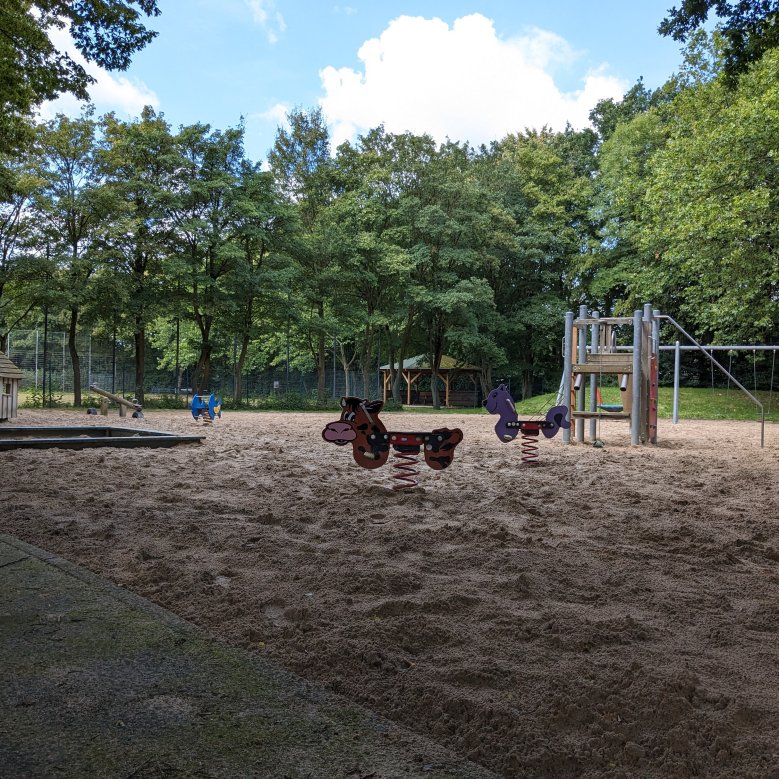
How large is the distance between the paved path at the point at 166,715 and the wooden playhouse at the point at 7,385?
41.5 ft

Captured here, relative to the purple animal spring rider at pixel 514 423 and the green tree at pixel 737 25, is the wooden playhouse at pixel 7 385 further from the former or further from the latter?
the green tree at pixel 737 25

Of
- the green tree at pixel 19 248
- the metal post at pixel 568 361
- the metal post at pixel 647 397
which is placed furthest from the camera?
the green tree at pixel 19 248

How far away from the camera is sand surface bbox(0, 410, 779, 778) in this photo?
2055 millimetres

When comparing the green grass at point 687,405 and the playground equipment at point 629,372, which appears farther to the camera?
the green grass at point 687,405

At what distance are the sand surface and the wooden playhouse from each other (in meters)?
7.32

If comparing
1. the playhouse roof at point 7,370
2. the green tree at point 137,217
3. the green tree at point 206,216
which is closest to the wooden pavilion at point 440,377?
the green tree at point 206,216

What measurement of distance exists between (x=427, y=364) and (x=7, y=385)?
22.3 metres

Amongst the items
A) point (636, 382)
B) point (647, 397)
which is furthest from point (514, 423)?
point (647, 397)

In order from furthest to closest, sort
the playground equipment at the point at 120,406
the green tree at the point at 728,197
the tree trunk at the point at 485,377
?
1. the tree trunk at the point at 485,377
2. the playground equipment at the point at 120,406
3. the green tree at the point at 728,197

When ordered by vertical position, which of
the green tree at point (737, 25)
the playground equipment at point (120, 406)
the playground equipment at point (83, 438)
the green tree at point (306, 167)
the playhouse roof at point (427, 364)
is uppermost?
the green tree at point (306, 167)

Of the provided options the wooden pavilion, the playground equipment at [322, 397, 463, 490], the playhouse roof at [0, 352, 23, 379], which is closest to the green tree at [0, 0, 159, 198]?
the playhouse roof at [0, 352, 23, 379]

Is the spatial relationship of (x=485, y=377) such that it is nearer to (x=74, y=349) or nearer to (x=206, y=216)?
(x=206, y=216)

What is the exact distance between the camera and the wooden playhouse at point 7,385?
13766 mm

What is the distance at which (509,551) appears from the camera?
4.19 m
